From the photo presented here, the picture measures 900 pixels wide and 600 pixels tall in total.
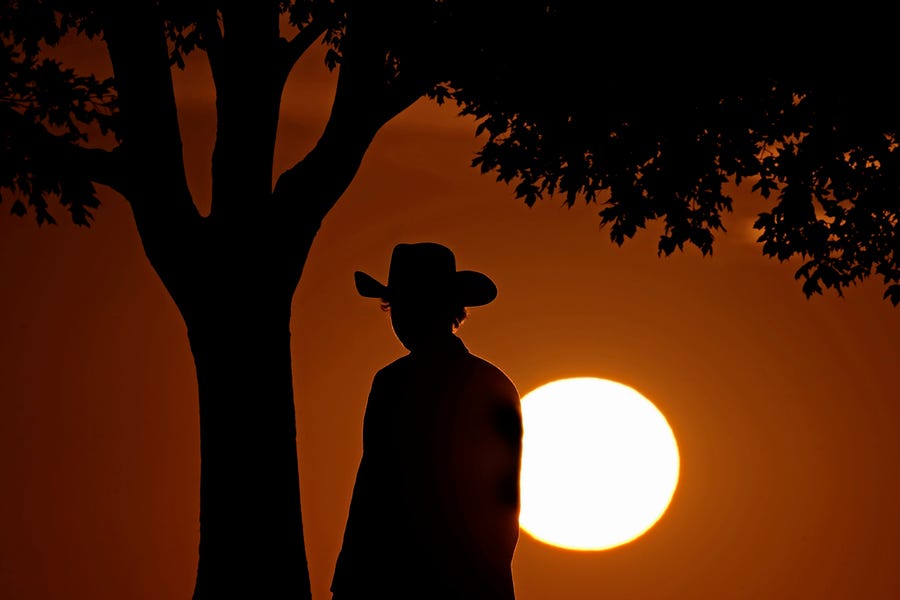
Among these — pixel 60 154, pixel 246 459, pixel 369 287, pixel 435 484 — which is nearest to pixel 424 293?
pixel 369 287

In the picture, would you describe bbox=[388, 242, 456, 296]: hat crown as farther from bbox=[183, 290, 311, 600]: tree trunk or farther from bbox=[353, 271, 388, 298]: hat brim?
bbox=[183, 290, 311, 600]: tree trunk

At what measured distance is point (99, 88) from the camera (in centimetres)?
1052

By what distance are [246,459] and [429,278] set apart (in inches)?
147

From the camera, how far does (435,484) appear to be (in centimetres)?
443

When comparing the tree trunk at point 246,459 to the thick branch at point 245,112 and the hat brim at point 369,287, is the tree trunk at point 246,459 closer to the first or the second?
the thick branch at point 245,112

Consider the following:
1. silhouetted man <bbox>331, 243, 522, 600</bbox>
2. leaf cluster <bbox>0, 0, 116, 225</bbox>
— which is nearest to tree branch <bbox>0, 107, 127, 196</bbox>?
leaf cluster <bbox>0, 0, 116, 225</bbox>

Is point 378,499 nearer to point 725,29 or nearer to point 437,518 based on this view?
point 437,518

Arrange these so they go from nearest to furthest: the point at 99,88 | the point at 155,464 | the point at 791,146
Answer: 1. the point at 791,146
2. the point at 99,88
3. the point at 155,464

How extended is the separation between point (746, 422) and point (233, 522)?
78672 millimetres

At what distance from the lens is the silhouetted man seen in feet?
14.4

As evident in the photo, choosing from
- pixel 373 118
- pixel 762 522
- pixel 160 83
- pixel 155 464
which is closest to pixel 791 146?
pixel 373 118

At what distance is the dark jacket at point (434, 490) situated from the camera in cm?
438

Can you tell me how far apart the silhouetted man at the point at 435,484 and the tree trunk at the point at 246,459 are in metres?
3.55

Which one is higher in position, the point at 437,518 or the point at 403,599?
the point at 437,518
